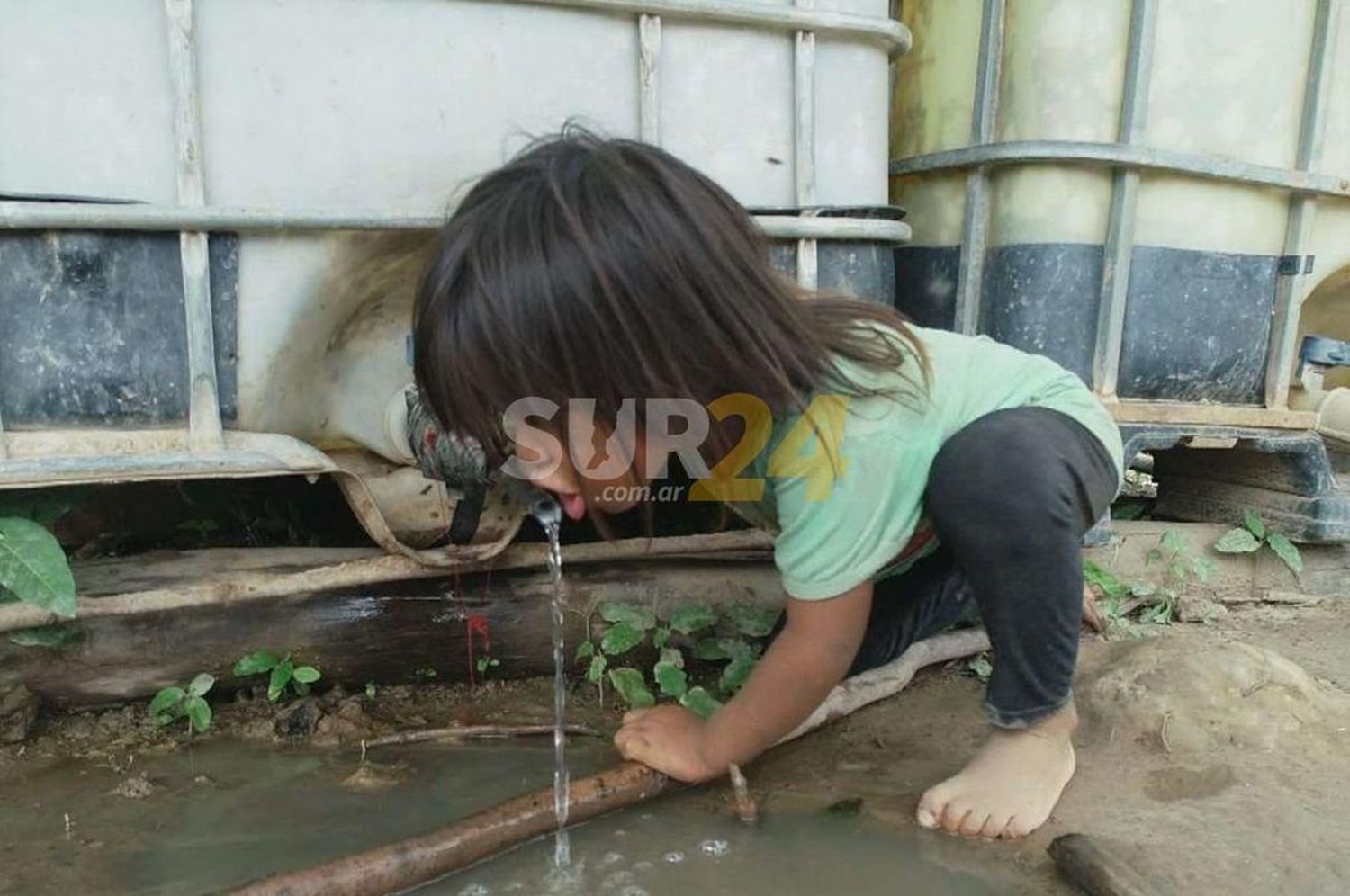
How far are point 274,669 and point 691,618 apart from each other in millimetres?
795

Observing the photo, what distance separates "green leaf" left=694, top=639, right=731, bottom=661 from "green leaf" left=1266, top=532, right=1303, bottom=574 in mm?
1461

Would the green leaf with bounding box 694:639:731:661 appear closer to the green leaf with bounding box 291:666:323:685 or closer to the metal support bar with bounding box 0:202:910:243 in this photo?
the green leaf with bounding box 291:666:323:685

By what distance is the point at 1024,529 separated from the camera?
1468mm

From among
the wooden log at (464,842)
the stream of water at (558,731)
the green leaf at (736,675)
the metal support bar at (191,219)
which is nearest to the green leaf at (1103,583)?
the green leaf at (736,675)

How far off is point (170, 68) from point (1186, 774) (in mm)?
1959

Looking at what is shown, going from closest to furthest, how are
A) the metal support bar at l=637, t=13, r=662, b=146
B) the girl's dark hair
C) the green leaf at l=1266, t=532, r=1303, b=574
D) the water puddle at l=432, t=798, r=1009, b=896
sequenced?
the girl's dark hair, the water puddle at l=432, t=798, r=1009, b=896, the metal support bar at l=637, t=13, r=662, b=146, the green leaf at l=1266, t=532, r=1303, b=574

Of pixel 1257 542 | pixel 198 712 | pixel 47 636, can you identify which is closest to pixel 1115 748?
pixel 1257 542

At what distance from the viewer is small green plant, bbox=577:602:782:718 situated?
2006 mm

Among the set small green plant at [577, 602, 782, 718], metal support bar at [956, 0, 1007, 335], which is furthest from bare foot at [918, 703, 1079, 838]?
metal support bar at [956, 0, 1007, 335]

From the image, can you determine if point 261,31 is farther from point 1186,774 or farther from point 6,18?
point 1186,774

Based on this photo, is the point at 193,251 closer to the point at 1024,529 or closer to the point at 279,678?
the point at 279,678

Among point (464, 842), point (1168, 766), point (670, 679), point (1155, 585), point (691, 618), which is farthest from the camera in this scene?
point (1155, 585)

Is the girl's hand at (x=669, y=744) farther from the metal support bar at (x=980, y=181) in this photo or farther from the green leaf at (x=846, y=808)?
the metal support bar at (x=980, y=181)

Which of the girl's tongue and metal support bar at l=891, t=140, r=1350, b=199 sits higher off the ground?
metal support bar at l=891, t=140, r=1350, b=199
